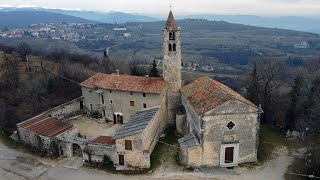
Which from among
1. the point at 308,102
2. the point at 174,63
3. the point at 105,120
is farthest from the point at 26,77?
the point at 308,102

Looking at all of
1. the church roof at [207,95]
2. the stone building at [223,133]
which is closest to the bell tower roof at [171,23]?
the church roof at [207,95]

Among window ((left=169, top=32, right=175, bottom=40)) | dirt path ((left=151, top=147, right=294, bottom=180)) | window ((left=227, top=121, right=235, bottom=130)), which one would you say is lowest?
dirt path ((left=151, top=147, right=294, bottom=180))

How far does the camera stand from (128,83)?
44.2 meters

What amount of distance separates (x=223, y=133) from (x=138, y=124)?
9.21 m

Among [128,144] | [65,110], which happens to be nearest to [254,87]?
[128,144]

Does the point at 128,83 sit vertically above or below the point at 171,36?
below

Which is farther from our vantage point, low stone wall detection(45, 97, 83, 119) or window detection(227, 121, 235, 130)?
low stone wall detection(45, 97, 83, 119)

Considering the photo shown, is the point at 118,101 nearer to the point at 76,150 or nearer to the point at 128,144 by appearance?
the point at 76,150

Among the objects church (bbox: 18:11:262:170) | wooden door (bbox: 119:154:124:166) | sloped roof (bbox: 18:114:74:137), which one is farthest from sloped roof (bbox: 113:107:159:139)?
sloped roof (bbox: 18:114:74:137)

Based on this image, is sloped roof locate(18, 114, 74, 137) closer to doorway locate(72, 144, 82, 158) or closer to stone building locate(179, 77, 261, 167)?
doorway locate(72, 144, 82, 158)

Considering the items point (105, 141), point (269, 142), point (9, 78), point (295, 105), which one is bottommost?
point (269, 142)

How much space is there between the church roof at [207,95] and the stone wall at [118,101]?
15.0 feet

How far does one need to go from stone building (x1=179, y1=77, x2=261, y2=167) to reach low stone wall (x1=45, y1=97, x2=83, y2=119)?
808 inches

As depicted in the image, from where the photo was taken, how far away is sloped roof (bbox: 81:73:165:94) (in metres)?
41.9
